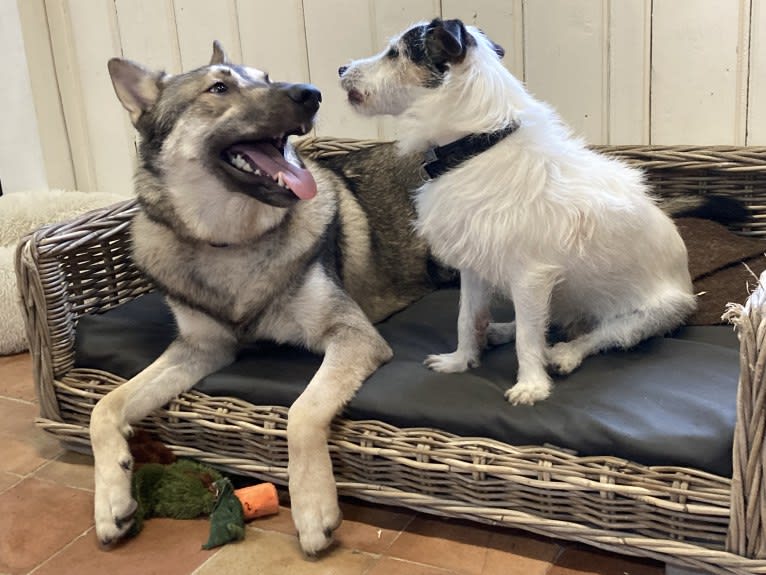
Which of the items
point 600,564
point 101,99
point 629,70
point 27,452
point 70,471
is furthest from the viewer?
point 101,99

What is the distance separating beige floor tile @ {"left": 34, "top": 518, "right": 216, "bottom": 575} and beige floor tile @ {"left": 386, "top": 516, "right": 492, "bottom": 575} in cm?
43

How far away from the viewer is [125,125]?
3.59m

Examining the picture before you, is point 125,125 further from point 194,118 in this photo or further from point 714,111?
point 714,111

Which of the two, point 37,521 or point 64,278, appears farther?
point 64,278

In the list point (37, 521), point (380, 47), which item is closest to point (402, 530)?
point (37, 521)

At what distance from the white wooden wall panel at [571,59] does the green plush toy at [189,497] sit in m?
1.69

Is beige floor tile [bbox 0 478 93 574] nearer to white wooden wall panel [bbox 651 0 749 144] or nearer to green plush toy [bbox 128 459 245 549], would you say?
green plush toy [bbox 128 459 245 549]

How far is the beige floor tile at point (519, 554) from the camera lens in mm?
1616

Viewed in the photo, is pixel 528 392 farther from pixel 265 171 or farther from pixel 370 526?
pixel 265 171

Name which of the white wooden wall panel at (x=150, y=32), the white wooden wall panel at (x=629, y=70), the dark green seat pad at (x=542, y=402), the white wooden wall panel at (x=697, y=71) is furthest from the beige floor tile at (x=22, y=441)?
the white wooden wall panel at (x=697, y=71)

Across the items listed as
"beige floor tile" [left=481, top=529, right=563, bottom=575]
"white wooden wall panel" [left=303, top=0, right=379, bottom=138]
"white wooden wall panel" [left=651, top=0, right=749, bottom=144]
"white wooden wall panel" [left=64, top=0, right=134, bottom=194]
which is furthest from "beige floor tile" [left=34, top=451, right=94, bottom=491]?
"white wooden wall panel" [left=651, top=0, right=749, bottom=144]

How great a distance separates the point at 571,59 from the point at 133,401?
1.78 m

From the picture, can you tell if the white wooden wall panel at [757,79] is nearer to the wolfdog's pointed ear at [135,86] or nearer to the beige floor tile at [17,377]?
the wolfdog's pointed ear at [135,86]

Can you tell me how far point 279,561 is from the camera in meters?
1.68
